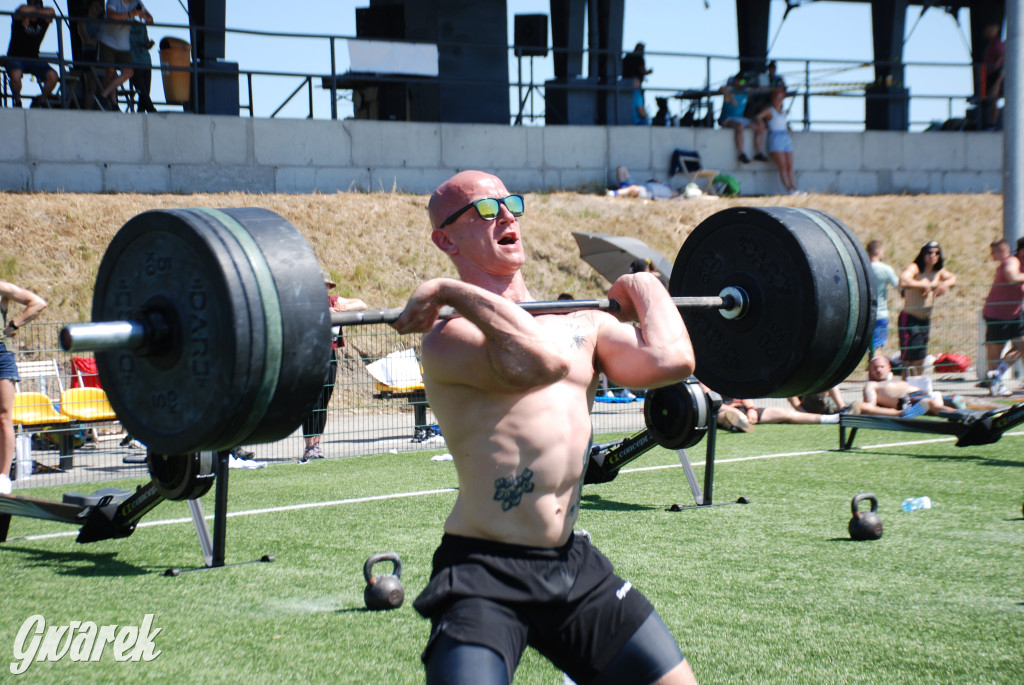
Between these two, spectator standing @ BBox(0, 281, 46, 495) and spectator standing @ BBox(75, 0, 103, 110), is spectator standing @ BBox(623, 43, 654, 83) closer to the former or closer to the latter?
spectator standing @ BBox(75, 0, 103, 110)

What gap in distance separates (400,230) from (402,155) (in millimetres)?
1453

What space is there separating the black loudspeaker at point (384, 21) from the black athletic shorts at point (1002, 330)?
9.75m

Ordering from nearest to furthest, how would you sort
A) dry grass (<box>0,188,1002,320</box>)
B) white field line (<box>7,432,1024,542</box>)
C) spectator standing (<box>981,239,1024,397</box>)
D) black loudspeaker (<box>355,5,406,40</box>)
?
1. white field line (<box>7,432,1024,542</box>)
2. spectator standing (<box>981,239,1024,397</box>)
3. dry grass (<box>0,188,1002,320</box>)
4. black loudspeaker (<box>355,5,406,40</box>)

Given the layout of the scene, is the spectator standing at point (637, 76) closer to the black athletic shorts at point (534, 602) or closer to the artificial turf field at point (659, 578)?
the artificial turf field at point (659, 578)

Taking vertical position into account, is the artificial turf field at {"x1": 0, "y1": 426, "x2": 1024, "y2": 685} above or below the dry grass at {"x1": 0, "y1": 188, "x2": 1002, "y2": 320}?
below

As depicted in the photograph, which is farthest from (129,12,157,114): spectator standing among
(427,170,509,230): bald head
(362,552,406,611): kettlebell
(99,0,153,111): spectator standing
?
(427,170,509,230): bald head

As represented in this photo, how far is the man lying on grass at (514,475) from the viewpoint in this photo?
232cm

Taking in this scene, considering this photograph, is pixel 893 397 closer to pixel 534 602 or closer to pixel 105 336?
pixel 534 602

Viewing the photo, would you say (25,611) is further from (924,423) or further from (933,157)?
(933,157)

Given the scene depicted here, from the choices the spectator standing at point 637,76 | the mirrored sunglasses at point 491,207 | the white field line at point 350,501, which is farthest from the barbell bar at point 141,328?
the spectator standing at point 637,76

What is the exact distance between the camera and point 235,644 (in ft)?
13.0

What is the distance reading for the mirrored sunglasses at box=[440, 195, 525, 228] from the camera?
2578mm

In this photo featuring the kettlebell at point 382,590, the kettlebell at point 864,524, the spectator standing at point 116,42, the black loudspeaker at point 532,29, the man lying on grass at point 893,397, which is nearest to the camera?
the kettlebell at point 382,590

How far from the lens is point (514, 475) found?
7.98 ft
